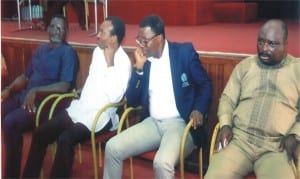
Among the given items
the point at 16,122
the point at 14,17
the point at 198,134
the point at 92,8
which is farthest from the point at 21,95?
the point at 14,17

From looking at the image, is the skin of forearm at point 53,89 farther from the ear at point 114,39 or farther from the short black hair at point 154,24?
the short black hair at point 154,24

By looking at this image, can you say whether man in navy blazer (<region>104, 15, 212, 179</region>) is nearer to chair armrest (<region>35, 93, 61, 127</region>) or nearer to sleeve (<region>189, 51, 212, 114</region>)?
sleeve (<region>189, 51, 212, 114</region>)

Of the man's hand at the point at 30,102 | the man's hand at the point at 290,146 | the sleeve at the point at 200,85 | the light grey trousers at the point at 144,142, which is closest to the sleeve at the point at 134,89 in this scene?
the light grey trousers at the point at 144,142

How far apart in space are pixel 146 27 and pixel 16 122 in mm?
1025

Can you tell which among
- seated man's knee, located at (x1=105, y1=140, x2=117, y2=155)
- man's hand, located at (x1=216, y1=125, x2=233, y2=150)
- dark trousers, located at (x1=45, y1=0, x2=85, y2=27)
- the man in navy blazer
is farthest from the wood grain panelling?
dark trousers, located at (x1=45, y1=0, x2=85, y2=27)

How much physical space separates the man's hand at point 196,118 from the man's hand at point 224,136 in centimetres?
17

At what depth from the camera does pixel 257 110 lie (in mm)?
2193

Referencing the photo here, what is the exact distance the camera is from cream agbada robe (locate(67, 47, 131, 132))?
8.81 feet

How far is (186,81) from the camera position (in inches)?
98.9

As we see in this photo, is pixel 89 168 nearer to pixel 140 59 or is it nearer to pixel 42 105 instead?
pixel 42 105

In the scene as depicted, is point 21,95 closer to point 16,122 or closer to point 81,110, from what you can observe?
point 16,122

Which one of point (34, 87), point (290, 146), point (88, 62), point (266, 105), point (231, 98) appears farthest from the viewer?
point (88, 62)

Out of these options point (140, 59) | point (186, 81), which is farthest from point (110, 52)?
point (186, 81)

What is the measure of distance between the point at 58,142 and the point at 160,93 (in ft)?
2.08
